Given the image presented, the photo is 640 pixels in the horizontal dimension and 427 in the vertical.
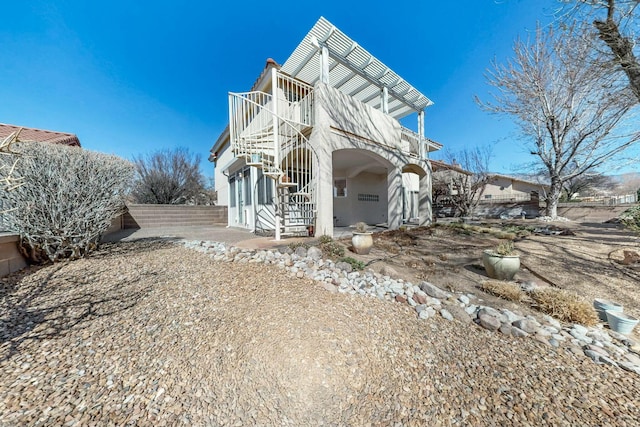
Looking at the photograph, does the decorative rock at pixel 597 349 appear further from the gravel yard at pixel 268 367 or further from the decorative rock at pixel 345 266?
the decorative rock at pixel 345 266

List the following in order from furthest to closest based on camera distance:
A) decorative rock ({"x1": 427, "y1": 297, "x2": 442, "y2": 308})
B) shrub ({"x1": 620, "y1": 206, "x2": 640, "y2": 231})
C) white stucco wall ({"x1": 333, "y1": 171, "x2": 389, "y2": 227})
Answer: white stucco wall ({"x1": 333, "y1": 171, "x2": 389, "y2": 227}) < shrub ({"x1": 620, "y1": 206, "x2": 640, "y2": 231}) < decorative rock ({"x1": 427, "y1": 297, "x2": 442, "y2": 308})

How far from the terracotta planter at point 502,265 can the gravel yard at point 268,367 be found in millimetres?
1683

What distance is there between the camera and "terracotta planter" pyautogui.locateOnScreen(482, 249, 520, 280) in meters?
3.65

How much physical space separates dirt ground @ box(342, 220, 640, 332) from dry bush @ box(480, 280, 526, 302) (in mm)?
106

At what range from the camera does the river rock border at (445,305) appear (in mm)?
2207

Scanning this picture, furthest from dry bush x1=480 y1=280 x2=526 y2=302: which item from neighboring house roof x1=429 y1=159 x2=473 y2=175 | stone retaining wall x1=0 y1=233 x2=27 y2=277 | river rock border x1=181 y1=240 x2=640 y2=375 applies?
neighboring house roof x1=429 y1=159 x2=473 y2=175

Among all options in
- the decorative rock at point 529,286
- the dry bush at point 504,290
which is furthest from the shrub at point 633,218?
the dry bush at point 504,290

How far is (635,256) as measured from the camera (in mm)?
4195

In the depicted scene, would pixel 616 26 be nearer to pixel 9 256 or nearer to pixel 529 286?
pixel 529 286

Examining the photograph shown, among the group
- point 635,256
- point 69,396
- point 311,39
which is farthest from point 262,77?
point 635,256

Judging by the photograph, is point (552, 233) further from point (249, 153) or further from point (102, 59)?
point (102, 59)

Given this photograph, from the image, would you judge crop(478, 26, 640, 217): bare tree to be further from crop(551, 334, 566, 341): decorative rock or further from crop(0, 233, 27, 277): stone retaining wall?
crop(0, 233, 27, 277): stone retaining wall

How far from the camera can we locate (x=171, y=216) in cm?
1242

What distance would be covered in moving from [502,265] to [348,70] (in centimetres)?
749
